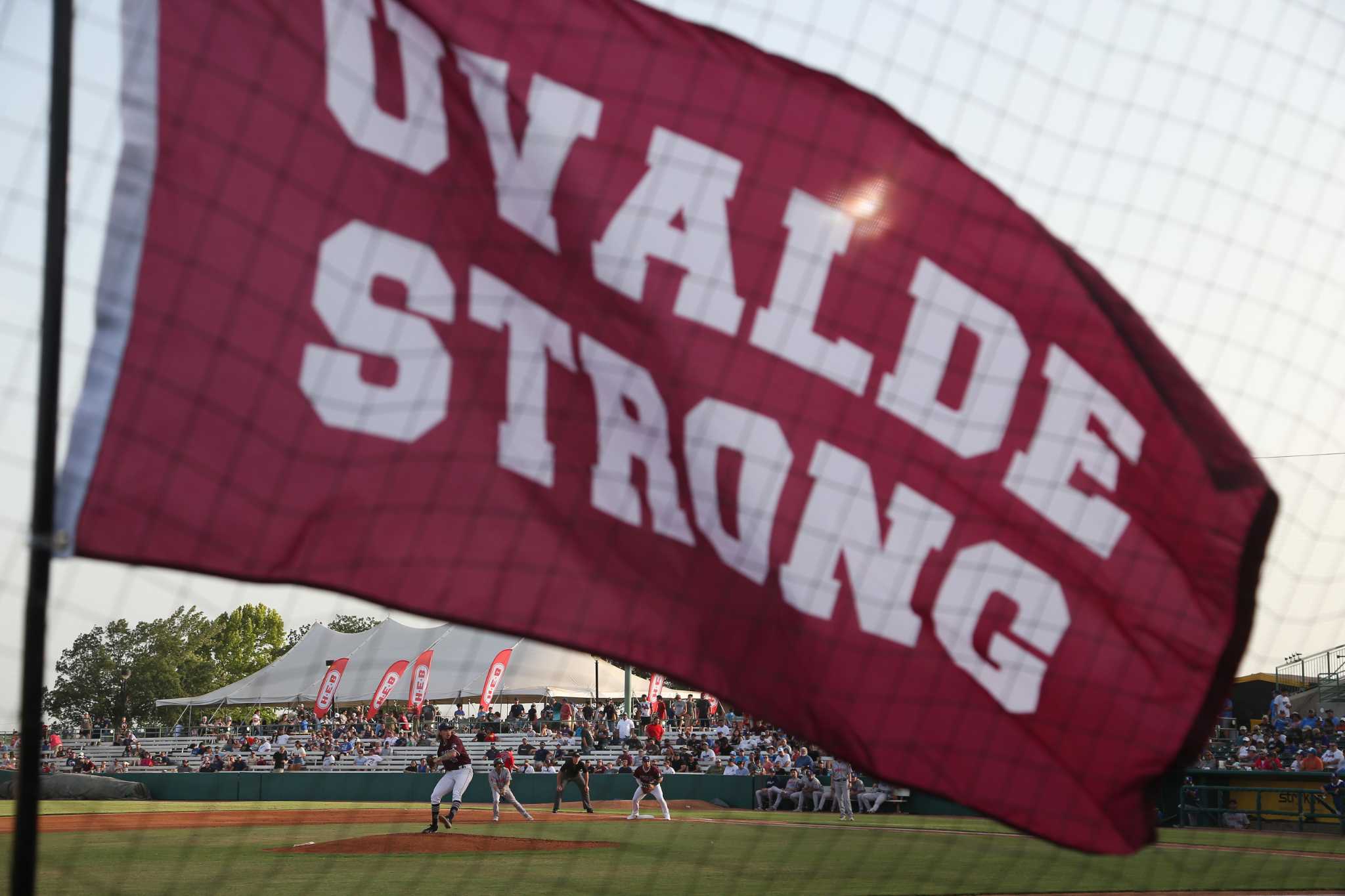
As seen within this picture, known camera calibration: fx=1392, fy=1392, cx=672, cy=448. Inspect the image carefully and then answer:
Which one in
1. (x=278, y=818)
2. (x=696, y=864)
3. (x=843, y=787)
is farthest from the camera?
(x=843, y=787)

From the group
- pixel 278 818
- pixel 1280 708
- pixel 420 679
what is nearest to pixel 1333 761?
pixel 1280 708

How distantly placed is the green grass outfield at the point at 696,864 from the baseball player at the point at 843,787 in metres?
2.96

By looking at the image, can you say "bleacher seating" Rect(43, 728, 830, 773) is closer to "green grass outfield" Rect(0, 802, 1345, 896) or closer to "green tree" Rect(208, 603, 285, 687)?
"green grass outfield" Rect(0, 802, 1345, 896)

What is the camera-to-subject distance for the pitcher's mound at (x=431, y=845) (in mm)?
15664

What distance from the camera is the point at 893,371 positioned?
5.09 m

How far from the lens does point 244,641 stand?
8738cm

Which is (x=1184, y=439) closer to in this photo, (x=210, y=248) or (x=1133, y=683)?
(x=1133, y=683)

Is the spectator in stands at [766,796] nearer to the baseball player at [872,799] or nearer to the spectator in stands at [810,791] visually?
the spectator in stands at [810,791]

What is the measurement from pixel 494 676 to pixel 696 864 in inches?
962

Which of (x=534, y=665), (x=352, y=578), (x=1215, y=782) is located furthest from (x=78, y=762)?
(x=352, y=578)

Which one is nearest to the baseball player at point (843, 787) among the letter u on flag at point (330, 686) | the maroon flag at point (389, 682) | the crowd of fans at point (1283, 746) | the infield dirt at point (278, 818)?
the infield dirt at point (278, 818)

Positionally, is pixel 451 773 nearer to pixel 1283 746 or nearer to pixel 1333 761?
pixel 1333 761

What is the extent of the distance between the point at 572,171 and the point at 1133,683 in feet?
8.94

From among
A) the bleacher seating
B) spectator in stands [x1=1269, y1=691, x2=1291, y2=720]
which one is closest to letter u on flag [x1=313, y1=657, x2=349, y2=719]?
the bleacher seating
